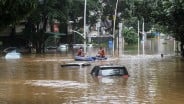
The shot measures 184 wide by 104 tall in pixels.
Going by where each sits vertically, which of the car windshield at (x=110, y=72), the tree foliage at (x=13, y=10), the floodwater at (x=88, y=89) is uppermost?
the tree foliage at (x=13, y=10)

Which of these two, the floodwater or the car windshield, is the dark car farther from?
the floodwater

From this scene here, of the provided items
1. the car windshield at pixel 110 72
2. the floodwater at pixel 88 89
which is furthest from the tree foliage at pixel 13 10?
the car windshield at pixel 110 72

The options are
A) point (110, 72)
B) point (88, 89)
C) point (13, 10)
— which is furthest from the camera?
point (110, 72)

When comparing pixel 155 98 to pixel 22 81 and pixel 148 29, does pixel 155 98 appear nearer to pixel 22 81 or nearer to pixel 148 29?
pixel 22 81

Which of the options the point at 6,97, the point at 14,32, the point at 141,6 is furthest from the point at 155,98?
the point at 14,32

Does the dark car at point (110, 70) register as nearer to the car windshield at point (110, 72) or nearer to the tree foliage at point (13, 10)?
the car windshield at point (110, 72)

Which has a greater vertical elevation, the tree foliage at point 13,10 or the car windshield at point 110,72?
the tree foliage at point 13,10

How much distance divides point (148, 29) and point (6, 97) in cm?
10763

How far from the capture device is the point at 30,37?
2911 inches

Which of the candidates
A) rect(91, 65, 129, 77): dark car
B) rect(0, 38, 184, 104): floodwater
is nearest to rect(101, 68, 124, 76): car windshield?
rect(91, 65, 129, 77): dark car

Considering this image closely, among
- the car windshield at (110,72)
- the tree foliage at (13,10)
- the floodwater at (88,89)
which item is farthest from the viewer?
the car windshield at (110,72)

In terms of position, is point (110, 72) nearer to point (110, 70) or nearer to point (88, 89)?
point (110, 70)

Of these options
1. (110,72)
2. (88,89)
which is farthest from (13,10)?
(110,72)

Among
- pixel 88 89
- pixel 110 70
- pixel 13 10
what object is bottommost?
pixel 88 89
